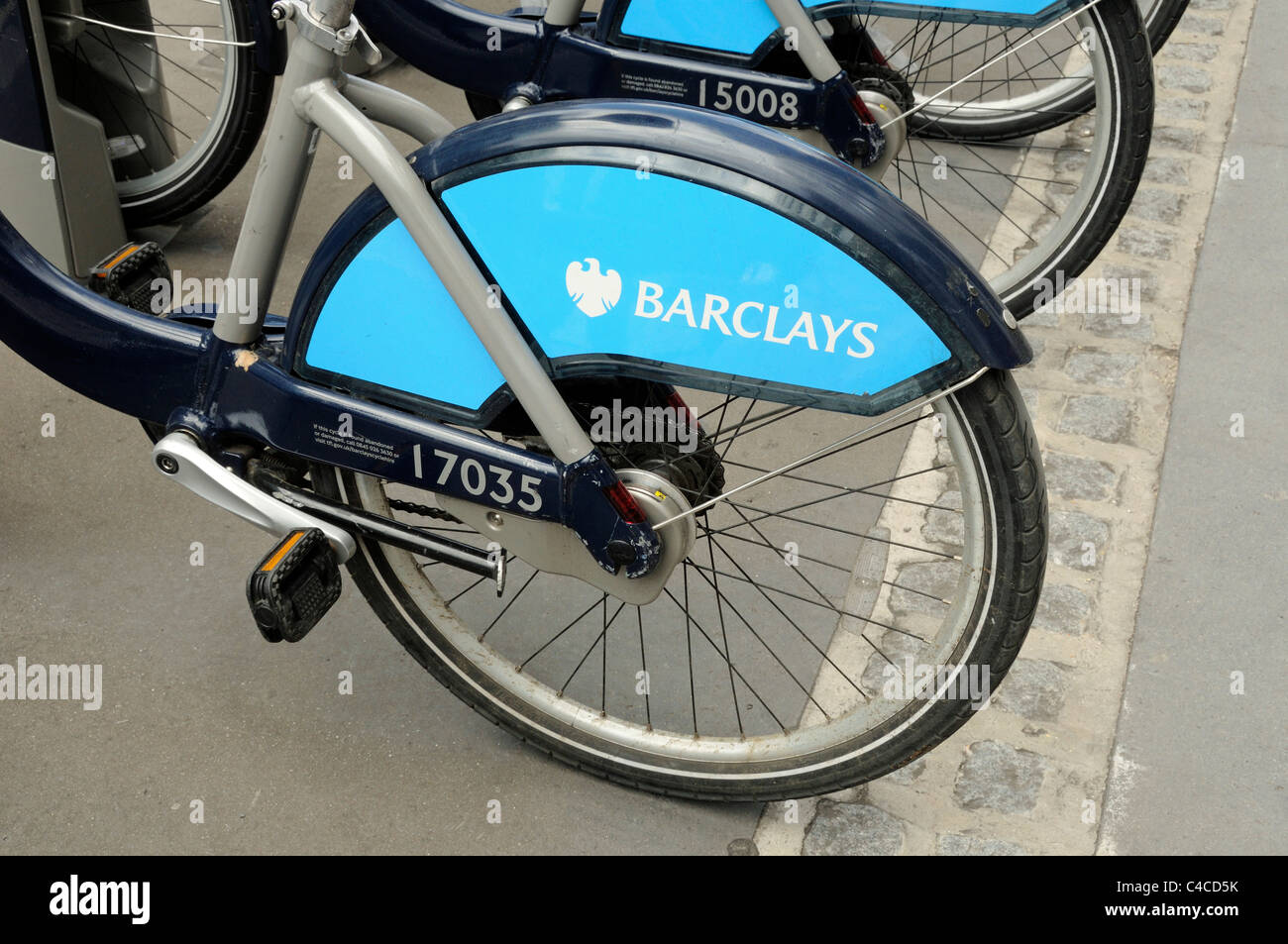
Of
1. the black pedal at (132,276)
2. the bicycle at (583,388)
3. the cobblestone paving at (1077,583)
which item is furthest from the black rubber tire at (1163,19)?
the black pedal at (132,276)

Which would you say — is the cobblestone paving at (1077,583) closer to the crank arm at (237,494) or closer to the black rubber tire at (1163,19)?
the black rubber tire at (1163,19)

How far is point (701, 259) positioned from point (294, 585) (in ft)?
2.67

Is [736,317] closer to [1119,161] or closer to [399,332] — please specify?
[399,332]

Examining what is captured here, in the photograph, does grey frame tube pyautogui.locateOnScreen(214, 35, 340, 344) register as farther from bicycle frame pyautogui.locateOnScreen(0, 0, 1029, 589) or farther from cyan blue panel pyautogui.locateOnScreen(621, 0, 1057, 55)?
cyan blue panel pyautogui.locateOnScreen(621, 0, 1057, 55)

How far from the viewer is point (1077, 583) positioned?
2818mm

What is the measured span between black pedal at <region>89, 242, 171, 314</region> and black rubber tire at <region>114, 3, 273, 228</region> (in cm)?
101

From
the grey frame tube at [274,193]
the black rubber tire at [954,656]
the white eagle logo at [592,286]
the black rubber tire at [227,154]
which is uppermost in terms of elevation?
the black rubber tire at [227,154]

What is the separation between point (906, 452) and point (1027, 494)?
120cm

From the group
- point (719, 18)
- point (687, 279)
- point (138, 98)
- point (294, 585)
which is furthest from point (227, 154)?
point (687, 279)

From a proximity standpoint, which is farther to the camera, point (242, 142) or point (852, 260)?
point (242, 142)

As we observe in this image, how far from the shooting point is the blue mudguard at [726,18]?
10.1 ft

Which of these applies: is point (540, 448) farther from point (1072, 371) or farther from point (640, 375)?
point (1072, 371)
